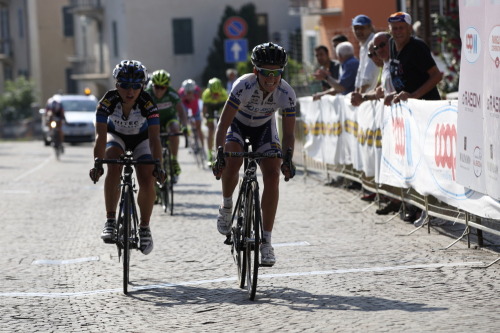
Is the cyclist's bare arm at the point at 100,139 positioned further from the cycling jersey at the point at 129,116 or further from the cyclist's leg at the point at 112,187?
the cyclist's leg at the point at 112,187

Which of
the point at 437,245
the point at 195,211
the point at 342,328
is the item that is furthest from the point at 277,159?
→ the point at 195,211

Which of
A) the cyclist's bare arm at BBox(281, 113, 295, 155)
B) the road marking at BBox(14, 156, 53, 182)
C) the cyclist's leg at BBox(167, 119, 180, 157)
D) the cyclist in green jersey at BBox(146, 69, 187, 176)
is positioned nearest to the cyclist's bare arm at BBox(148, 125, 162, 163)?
the cyclist's bare arm at BBox(281, 113, 295, 155)

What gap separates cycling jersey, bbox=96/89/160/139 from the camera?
375 inches

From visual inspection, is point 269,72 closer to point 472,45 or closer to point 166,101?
point 472,45

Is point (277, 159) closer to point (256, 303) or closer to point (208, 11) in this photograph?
point (256, 303)

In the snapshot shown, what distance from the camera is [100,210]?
→ 54.0 feet

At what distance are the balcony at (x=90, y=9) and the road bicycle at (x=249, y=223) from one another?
2215 inches

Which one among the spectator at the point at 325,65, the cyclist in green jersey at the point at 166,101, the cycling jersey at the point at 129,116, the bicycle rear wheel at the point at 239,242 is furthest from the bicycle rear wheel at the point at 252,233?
the spectator at the point at 325,65

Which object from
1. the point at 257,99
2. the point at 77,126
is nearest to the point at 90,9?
the point at 77,126

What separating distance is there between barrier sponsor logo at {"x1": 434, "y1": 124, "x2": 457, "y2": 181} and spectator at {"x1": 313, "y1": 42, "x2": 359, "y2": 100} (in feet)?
Answer: 16.8

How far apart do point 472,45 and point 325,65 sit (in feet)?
25.5

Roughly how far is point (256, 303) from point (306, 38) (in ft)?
124

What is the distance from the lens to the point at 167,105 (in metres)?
15.8

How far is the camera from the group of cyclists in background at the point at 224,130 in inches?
347
